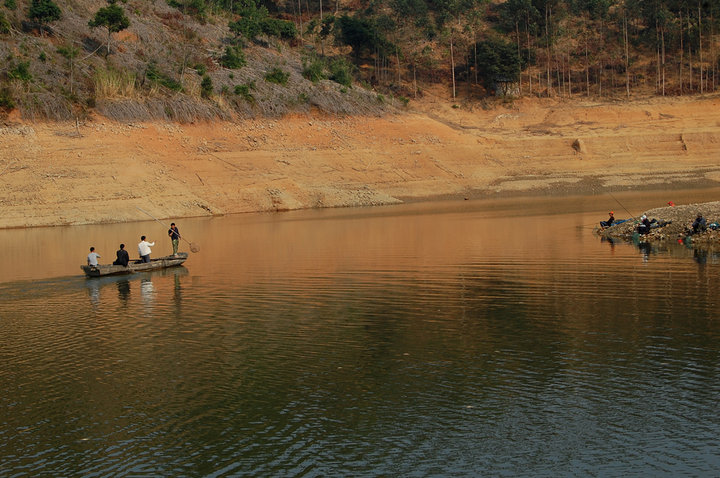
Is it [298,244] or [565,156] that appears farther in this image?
[565,156]

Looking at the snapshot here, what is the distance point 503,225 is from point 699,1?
179ft

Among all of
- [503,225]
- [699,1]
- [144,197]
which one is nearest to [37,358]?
[503,225]

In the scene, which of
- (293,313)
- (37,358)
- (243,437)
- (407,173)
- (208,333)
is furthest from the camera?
(407,173)

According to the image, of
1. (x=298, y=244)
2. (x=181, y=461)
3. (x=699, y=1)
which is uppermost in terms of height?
(x=699, y=1)

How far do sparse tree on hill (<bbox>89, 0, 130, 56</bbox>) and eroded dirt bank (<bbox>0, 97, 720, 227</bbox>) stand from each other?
37.3 feet

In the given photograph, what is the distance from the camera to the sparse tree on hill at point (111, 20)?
2736 inches

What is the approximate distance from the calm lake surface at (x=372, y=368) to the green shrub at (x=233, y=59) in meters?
48.9

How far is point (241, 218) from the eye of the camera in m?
56.6

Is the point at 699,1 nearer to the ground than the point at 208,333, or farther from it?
farther from it

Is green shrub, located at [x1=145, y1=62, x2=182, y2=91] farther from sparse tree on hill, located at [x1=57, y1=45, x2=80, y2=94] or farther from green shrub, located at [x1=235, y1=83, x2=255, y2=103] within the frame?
sparse tree on hill, located at [x1=57, y1=45, x2=80, y2=94]

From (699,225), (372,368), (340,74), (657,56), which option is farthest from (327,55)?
(372,368)

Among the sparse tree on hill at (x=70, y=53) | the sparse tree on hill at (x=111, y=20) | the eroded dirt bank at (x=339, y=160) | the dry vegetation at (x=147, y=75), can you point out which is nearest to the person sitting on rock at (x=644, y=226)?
the eroded dirt bank at (x=339, y=160)

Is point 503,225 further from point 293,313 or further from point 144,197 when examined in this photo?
point 144,197

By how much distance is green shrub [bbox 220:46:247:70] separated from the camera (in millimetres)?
75250
